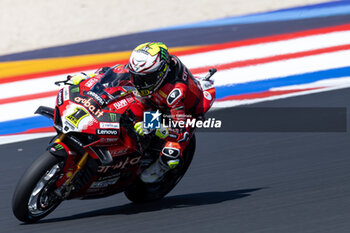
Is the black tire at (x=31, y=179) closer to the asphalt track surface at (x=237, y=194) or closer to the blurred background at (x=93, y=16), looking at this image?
the asphalt track surface at (x=237, y=194)

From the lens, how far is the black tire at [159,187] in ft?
21.2

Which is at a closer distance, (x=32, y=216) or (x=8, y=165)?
(x=32, y=216)

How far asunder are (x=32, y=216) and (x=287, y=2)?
31.2ft

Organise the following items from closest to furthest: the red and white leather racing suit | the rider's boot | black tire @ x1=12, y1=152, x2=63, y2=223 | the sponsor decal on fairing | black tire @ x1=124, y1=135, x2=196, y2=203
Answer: black tire @ x1=12, y1=152, x2=63, y2=223 < the sponsor decal on fairing < the red and white leather racing suit < the rider's boot < black tire @ x1=124, y1=135, x2=196, y2=203

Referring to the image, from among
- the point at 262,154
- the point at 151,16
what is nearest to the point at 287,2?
the point at 151,16

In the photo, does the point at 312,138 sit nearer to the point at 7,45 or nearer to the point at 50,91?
the point at 50,91

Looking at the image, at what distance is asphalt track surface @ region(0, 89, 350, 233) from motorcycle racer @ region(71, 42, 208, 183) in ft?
1.83

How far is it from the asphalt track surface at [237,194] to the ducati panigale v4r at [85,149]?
9.5 inches

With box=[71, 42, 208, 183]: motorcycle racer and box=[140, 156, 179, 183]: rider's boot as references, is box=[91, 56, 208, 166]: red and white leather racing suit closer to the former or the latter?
box=[71, 42, 208, 183]: motorcycle racer

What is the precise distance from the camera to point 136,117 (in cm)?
587

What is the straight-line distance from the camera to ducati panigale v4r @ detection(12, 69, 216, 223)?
18.1 ft

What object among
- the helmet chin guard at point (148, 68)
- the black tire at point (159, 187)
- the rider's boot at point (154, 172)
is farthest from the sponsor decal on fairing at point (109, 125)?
the black tire at point (159, 187)

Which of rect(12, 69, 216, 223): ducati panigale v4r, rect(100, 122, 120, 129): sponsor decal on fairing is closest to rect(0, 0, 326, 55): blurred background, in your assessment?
rect(12, 69, 216, 223): ducati panigale v4r

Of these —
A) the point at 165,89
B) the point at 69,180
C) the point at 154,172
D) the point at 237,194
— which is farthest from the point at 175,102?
the point at 237,194
